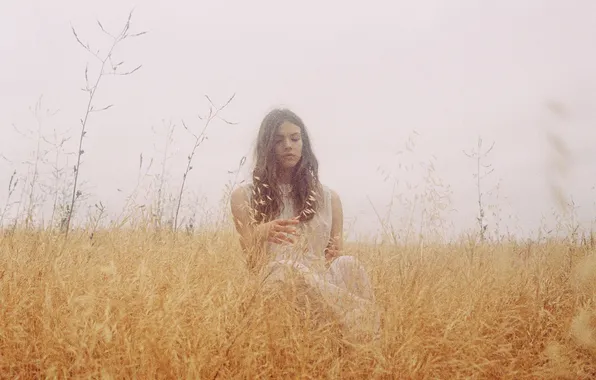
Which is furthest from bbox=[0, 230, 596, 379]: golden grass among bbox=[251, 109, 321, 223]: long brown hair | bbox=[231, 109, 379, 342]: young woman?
bbox=[251, 109, 321, 223]: long brown hair

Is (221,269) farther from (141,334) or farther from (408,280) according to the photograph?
(408,280)

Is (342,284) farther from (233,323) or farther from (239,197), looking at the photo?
(239,197)

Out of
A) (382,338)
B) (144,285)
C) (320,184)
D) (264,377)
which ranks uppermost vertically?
(320,184)

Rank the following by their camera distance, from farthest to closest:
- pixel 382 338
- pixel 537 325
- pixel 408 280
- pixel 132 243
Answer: pixel 132 243, pixel 537 325, pixel 408 280, pixel 382 338

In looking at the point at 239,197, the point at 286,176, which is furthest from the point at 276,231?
the point at 286,176

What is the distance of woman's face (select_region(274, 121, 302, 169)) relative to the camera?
3.22 meters

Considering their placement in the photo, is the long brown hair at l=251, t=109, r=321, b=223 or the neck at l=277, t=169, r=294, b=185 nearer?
the long brown hair at l=251, t=109, r=321, b=223

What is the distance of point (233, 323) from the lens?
184 centimetres

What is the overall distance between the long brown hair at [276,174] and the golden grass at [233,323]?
0.54 metres

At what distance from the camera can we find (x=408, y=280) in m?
2.19

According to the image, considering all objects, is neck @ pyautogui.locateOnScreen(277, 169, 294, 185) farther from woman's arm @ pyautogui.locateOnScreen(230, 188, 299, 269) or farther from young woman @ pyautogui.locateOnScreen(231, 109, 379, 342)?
woman's arm @ pyautogui.locateOnScreen(230, 188, 299, 269)

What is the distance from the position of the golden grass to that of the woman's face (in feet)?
2.34

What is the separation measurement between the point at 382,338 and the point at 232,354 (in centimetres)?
50

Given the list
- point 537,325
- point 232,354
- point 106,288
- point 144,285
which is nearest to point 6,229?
point 106,288
